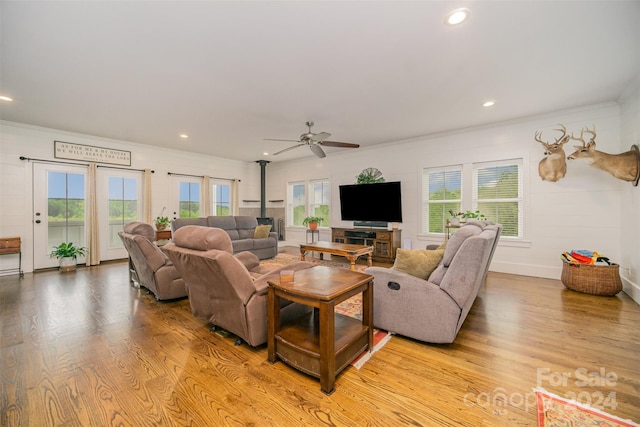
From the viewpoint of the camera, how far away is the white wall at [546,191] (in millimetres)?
3840

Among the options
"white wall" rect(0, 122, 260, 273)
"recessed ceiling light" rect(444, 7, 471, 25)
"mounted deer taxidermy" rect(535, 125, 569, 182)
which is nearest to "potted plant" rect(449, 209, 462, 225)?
"mounted deer taxidermy" rect(535, 125, 569, 182)

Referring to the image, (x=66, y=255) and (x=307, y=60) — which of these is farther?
(x=66, y=255)

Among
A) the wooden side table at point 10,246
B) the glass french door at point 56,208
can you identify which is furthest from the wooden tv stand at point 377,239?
the wooden side table at point 10,246

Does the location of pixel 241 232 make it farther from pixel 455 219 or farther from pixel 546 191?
pixel 546 191

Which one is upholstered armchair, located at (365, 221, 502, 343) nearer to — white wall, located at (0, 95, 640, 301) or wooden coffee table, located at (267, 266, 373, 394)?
wooden coffee table, located at (267, 266, 373, 394)

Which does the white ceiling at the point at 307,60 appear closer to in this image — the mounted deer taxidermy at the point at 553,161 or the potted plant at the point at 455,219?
the mounted deer taxidermy at the point at 553,161

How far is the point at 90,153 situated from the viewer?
17.9 feet

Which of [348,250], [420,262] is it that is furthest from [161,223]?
[420,262]

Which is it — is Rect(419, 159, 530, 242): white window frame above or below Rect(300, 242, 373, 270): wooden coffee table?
above

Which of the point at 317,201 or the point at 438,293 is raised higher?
the point at 317,201

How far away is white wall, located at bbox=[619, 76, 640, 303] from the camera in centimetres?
326

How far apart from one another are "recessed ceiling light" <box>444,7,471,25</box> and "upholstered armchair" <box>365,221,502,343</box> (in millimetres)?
1754

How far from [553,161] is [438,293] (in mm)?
3709

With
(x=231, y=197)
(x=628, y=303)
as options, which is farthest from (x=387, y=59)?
(x=231, y=197)
